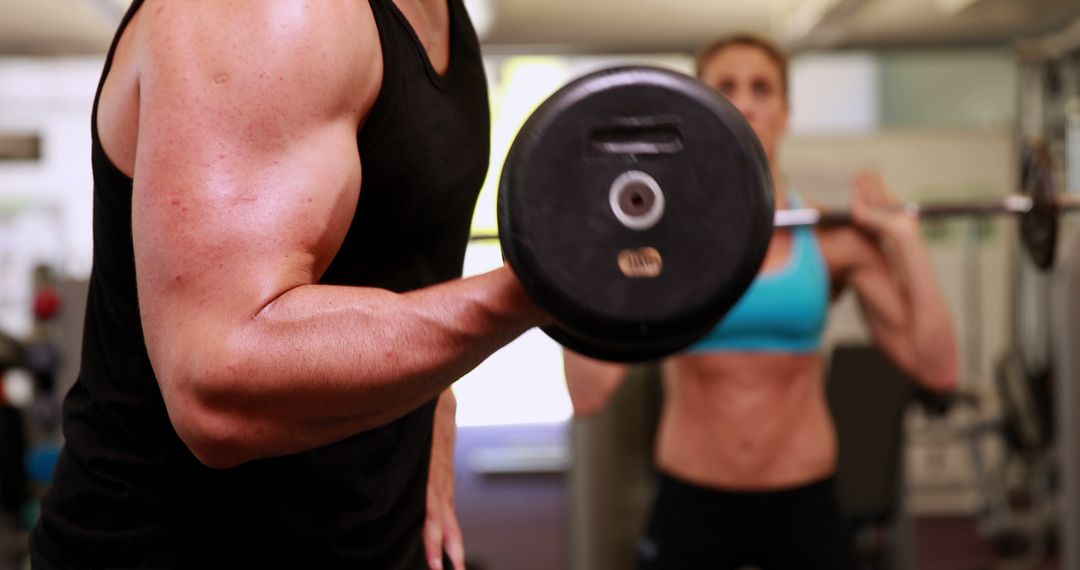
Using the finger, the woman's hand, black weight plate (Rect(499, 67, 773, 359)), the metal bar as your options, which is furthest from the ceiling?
black weight plate (Rect(499, 67, 773, 359))

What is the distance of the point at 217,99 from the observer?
2.44ft

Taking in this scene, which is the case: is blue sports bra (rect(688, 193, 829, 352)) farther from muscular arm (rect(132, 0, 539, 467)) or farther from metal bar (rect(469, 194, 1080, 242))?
muscular arm (rect(132, 0, 539, 467))

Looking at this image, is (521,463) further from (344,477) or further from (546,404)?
(344,477)

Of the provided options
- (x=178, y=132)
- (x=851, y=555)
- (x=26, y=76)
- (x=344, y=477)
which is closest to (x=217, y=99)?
(x=178, y=132)

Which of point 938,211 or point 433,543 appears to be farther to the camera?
point 938,211

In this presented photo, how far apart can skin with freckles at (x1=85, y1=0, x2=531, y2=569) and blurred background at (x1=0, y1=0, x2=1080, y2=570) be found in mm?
1615

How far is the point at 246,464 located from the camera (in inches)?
36.5

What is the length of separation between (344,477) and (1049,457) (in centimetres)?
422

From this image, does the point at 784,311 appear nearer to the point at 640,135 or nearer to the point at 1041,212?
the point at 1041,212

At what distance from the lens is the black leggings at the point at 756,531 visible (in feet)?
7.38

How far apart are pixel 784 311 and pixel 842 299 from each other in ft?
11.2

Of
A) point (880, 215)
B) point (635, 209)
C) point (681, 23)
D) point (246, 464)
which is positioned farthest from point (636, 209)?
point (681, 23)

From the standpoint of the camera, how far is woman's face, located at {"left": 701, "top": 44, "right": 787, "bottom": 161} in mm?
2314

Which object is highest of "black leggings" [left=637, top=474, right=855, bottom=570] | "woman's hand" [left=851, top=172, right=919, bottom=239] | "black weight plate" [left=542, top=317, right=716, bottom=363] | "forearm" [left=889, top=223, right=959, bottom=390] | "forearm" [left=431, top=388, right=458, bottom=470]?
"black weight plate" [left=542, top=317, right=716, bottom=363]
